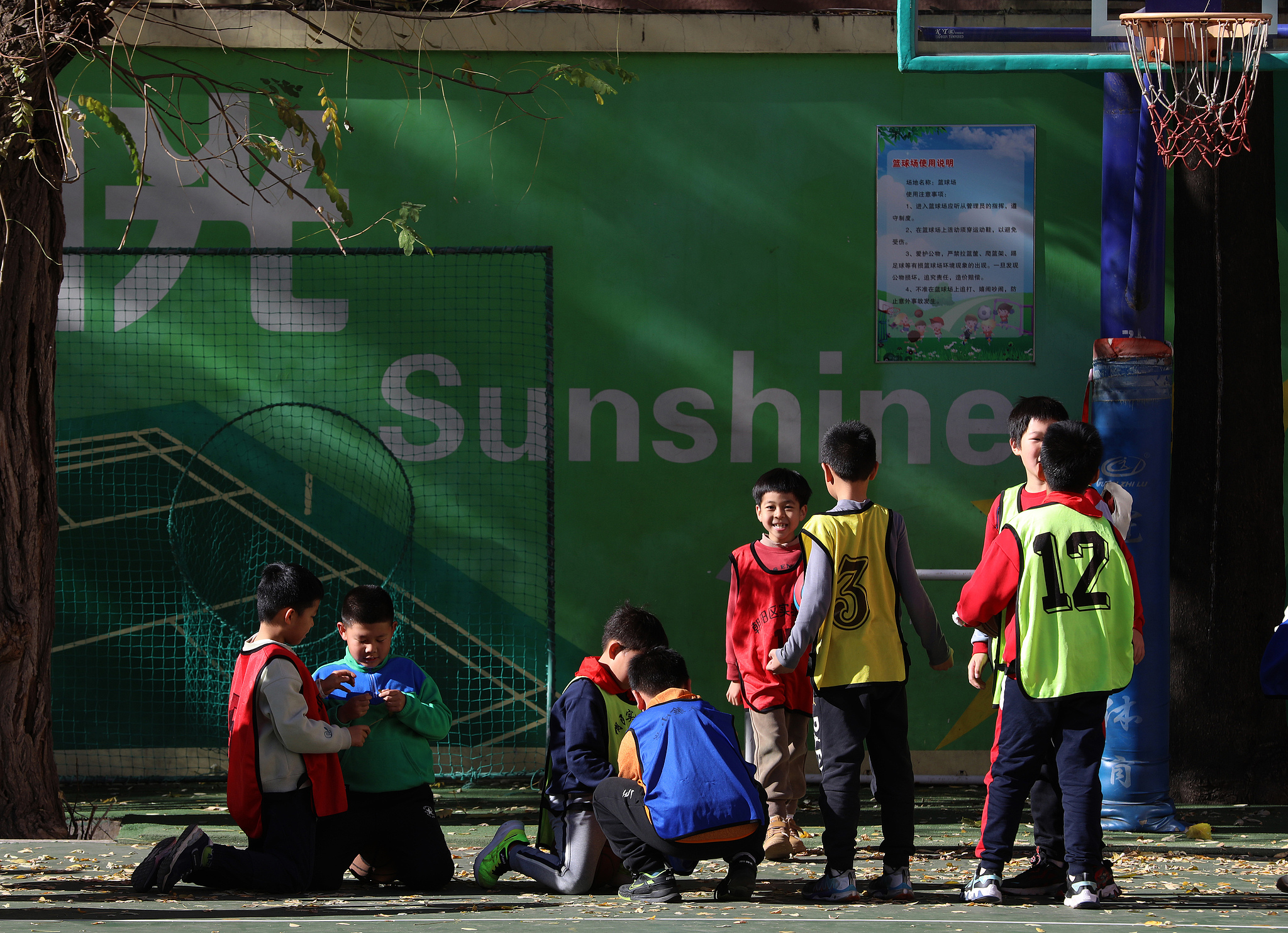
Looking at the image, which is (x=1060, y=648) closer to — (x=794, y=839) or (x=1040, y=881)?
(x=1040, y=881)

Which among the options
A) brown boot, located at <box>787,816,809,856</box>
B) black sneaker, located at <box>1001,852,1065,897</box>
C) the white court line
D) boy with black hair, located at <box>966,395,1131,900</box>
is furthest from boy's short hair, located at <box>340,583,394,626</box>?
black sneaker, located at <box>1001,852,1065,897</box>

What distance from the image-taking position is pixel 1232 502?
21.1 ft

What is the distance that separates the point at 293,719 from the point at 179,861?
0.56 metres

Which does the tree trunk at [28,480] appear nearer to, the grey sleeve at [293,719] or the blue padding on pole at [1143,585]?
the grey sleeve at [293,719]

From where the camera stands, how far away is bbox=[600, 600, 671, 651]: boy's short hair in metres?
4.52

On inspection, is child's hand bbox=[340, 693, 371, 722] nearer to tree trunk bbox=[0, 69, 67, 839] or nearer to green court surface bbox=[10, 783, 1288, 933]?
green court surface bbox=[10, 783, 1288, 933]

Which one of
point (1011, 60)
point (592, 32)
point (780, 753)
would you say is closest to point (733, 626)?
point (780, 753)

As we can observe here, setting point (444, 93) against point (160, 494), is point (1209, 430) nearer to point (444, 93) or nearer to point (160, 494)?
point (444, 93)

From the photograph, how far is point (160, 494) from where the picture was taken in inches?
277

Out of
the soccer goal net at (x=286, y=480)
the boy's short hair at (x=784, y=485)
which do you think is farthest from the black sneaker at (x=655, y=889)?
the soccer goal net at (x=286, y=480)

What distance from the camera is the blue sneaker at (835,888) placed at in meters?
4.29

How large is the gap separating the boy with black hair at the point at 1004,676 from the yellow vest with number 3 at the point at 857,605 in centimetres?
32

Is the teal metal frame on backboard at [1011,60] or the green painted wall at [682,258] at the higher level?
the teal metal frame on backboard at [1011,60]

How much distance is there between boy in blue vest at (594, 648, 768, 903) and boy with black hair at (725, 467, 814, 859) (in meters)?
0.86
